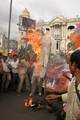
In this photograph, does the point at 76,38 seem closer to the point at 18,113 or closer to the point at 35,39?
the point at 18,113

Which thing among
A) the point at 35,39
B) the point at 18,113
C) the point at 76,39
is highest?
the point at 76,39

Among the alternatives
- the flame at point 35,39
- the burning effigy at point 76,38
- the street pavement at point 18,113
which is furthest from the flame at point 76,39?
the flame at point 35,39

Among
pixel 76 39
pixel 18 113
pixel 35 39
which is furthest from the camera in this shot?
pixel 35 39

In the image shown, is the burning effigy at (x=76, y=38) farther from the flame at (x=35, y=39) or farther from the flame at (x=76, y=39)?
the flame at (x=35, y=39)

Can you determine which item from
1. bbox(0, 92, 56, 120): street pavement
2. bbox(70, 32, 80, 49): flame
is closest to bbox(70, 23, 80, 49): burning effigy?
bbox(70, 32, 80, 49): flame

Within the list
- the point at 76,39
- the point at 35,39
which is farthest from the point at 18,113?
the point at 35,39

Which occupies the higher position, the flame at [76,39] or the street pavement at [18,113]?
the flame at [76,39]

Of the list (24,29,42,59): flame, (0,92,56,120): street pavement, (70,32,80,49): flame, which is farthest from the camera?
(24,29,42,59): flame

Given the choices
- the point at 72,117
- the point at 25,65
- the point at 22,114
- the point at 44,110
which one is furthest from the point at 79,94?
the point at 25,65

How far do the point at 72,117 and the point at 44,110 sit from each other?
553 centimetres

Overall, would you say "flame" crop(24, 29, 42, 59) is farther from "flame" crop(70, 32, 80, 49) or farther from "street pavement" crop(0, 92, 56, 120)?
"flame" crop(70, 32, 80, 49)

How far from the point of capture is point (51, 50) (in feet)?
31.5

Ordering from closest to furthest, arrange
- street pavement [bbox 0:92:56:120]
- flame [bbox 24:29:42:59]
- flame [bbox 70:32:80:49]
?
1. flame [bbox 70:32:80:49]
2. street pavement [bbox 0:92:56:120]
3. flame [bbox 24:29:42:59]

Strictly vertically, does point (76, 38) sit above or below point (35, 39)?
above
